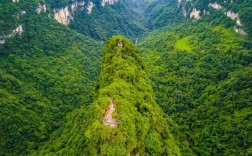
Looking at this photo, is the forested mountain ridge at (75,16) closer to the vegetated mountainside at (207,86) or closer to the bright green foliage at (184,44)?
the vegetated mountainside at (207,86)

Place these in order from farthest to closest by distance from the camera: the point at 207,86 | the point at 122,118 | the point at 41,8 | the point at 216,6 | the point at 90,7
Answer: the point at 90,7
the point at 216,6
the point at 41,8
the point at 207,86
the point at 122,118

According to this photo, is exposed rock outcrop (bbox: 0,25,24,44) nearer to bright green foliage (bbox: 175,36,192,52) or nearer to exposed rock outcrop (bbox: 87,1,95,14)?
bright green foliage (bbox: 175,36,192,52)

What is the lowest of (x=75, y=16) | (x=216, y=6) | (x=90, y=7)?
(x=75, y=16)

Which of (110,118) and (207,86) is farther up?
(110,118)

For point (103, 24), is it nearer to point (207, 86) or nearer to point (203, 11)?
point (203, 11)

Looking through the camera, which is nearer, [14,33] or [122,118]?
[122,118]

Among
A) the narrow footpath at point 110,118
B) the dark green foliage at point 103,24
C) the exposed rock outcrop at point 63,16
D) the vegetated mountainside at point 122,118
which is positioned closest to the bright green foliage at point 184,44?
the dark green foliage at point 103,24

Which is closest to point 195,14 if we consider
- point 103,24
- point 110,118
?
point 103,24
